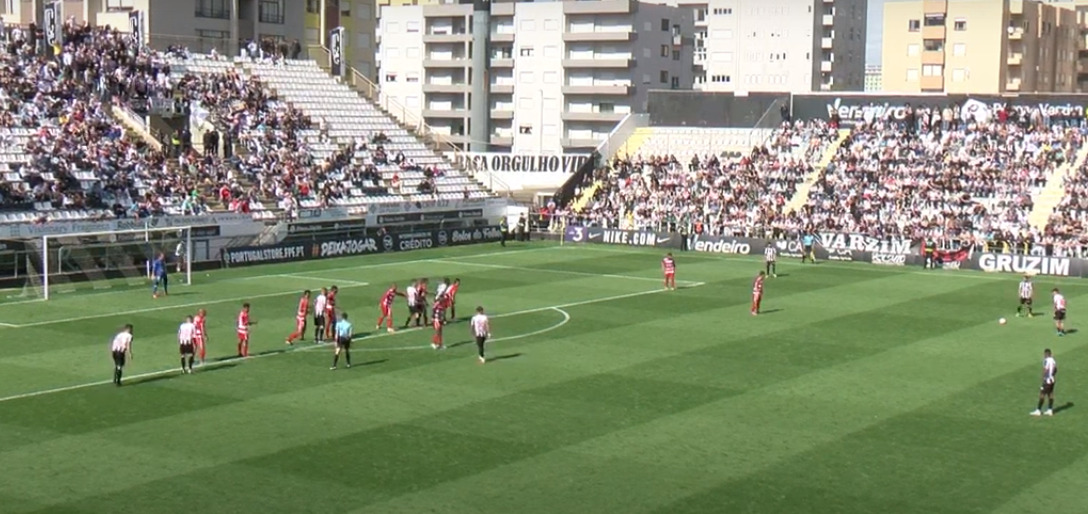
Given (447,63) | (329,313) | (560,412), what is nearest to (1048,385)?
(560,412)

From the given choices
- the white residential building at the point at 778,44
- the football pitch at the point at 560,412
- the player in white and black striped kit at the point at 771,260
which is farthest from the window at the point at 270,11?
the white residential building at the point at 778,44

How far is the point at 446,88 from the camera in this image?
126000mm

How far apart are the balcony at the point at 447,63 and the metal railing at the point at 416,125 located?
42989mm

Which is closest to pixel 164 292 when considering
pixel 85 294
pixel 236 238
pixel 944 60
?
pixel 85 294

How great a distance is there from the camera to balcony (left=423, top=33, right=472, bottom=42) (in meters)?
124

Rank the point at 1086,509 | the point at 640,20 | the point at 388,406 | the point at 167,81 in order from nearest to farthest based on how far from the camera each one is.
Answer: the point at 1086,509 < the point at 388,406 < the point at 167,81 < the point at 640,20

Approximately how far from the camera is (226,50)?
241 feet

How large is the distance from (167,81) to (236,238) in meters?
12.9

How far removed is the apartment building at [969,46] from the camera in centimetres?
11556

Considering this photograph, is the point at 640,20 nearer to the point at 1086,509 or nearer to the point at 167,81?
the point at 167,81

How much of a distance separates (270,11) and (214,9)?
482cm

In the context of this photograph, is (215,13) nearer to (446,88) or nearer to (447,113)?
(446,88)

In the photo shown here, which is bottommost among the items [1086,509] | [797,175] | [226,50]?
[1086,509]

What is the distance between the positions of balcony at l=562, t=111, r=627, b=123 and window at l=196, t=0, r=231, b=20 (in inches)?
1697
